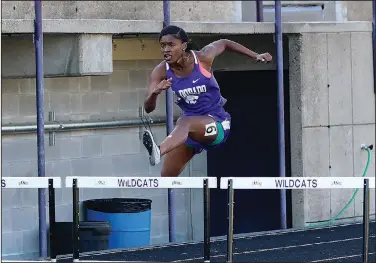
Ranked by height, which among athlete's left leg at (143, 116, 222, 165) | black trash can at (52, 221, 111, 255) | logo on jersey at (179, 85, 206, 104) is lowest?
black trash can at (52, 221, 111, 255)

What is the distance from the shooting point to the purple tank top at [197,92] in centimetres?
852

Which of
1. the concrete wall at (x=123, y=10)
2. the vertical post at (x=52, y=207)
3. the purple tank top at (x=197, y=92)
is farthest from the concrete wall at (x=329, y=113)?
the vertical post at (x=52, y=207)

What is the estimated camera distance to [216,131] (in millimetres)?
8664

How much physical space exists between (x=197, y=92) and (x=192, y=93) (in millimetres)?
38

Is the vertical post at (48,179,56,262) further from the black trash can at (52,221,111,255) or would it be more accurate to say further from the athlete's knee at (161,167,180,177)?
the black trash can at (52,221,111,255)

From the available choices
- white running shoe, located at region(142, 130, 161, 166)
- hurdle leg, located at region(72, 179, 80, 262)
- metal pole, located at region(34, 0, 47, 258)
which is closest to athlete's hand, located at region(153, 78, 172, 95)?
white running shoe, located at region(142, 130, 161, 166)

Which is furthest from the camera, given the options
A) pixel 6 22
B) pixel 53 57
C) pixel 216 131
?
pixel 53 57

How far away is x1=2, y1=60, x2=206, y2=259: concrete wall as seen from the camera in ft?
41.1

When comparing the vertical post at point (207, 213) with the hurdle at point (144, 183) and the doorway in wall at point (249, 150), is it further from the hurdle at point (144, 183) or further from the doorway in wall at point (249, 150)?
the doorway in wall at point (249, 150)

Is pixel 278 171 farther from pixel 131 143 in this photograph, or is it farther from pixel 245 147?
pixel 131 143

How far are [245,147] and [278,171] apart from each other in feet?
2.19

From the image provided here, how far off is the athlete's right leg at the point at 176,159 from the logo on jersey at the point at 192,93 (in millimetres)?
419

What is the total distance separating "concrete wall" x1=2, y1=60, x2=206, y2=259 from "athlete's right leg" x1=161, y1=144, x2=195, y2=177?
3.91m

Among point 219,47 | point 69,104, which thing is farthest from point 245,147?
point 219,47
